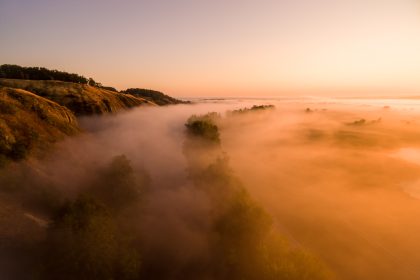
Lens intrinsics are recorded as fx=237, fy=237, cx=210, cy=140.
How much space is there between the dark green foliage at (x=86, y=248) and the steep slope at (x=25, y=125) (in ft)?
56.1

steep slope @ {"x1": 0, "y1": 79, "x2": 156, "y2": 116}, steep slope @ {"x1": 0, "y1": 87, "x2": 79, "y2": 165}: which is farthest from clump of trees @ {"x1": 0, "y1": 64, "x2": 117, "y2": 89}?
steep slope @ {"x1": 0, "y1": 87, "x2": 79, "y2": 165}

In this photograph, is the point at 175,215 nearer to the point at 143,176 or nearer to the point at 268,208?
the point at 143,176

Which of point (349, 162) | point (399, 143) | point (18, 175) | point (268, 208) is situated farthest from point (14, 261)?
point (399, 143)

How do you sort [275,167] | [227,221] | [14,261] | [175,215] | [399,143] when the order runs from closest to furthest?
1. [14,261]
2. [227,221]
3. [175,215]
4. [275,167]
5. [399,143]

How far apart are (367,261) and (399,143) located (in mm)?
147686

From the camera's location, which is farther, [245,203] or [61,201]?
[245,203]

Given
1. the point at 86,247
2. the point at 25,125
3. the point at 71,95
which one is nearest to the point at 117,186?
the point at 86,247

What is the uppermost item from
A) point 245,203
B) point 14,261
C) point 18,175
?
point 18,175

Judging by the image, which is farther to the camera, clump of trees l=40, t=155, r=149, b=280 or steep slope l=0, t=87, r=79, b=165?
steep slope l=0, t=87, r=79, b=165

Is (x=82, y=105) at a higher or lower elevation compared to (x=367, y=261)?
higher

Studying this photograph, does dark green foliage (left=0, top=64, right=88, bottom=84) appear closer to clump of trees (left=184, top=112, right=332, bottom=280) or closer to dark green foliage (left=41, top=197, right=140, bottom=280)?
dark green foliage (left=41, top=197, right=140, bottom=280)

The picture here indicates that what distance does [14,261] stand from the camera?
26734 millimetres

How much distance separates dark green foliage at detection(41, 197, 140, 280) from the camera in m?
25.7

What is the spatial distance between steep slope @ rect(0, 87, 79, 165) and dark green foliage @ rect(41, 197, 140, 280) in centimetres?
1710
